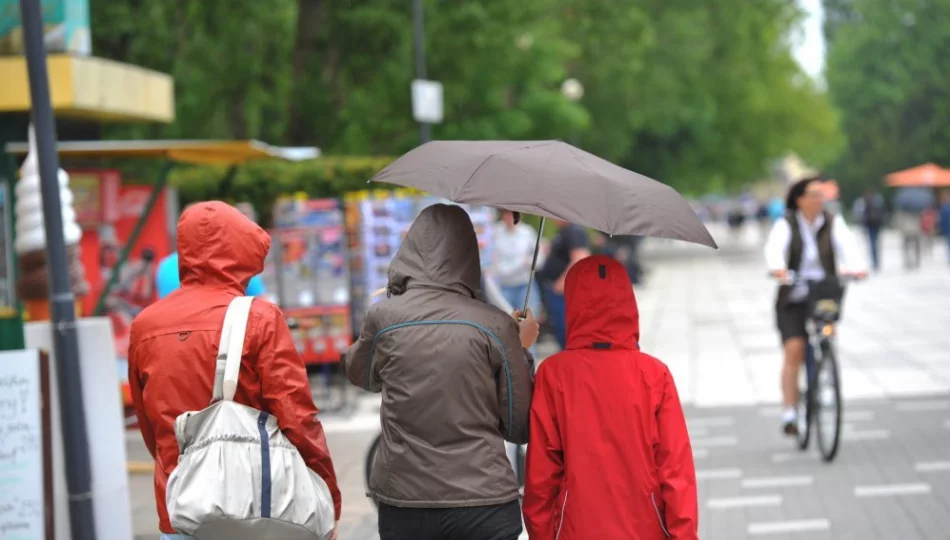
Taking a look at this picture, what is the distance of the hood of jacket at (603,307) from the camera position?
4.08m

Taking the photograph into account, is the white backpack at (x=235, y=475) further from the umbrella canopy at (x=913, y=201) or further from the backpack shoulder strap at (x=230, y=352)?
the umbrella canopy at (x=913, y=201)

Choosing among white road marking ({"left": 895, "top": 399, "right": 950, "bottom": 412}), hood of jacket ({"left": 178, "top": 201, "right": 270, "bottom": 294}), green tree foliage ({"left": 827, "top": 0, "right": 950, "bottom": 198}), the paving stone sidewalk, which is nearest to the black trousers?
hood of jacket ({"left": 178, "top": 201, "right": 270, "bottom": 294})

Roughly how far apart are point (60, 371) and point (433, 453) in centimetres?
240

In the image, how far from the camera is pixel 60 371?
5613mm

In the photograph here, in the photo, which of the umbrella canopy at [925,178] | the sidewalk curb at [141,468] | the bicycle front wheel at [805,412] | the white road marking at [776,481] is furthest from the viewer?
the umbrella canopy at [925,178]

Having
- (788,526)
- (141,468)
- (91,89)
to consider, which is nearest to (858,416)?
(788,526)

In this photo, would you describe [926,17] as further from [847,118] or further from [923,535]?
[923,535]

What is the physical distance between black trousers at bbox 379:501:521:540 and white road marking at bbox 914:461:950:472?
5.43 meters

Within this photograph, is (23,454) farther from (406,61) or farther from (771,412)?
(406,61)

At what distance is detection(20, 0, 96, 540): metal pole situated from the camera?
5.56m

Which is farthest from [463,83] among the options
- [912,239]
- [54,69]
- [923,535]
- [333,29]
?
[923,535]

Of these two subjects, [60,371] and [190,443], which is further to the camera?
[60,371]

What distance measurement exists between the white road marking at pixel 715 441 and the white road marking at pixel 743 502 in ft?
6.20

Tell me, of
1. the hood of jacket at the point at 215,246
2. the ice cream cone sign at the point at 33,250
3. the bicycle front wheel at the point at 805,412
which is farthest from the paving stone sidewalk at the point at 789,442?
the hood of jacket at the point at 215,246
